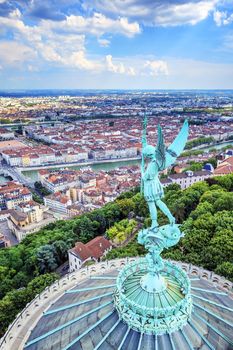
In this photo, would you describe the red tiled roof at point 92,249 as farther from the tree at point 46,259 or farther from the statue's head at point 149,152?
the statue's head at point 149,152

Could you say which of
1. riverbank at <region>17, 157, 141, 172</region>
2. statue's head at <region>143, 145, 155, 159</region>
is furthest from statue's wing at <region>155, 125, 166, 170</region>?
riverbank at <region>17, 157, 141, 172</region>

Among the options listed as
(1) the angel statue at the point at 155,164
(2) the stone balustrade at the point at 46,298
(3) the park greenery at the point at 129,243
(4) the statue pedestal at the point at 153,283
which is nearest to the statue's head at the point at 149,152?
(1) the angel statue at the point at 155,164

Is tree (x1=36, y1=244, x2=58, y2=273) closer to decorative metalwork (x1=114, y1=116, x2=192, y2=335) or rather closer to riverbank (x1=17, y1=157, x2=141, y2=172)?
decorative metalwork (x1=114, y1=116, x2=192, y2=335)

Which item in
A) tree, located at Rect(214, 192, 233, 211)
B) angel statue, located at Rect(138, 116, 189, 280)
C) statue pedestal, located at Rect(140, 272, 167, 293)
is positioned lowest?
tree, located at Rect(214, 192, 233, 211)

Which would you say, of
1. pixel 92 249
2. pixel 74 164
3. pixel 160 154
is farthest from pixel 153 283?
pixel 74 164

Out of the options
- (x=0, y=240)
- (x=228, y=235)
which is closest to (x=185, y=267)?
(x=228, y=235)

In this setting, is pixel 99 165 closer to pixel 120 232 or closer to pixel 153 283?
pixel 120 232
